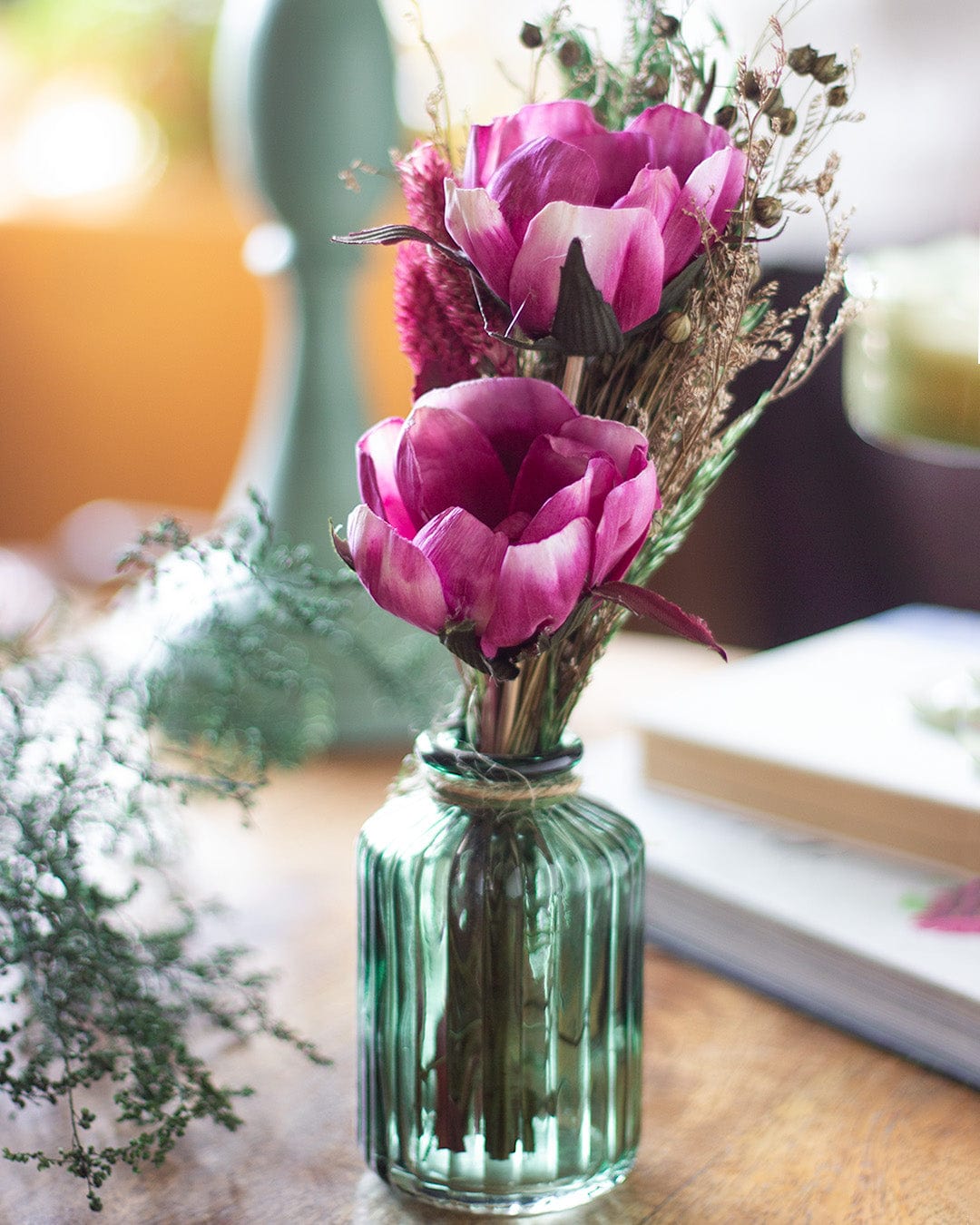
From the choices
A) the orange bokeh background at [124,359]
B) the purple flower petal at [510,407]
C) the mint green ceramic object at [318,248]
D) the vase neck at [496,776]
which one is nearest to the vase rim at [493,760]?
the vase neck at [496,776]

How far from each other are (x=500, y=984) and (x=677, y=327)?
0.22m

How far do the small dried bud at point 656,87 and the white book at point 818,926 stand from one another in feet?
1.15

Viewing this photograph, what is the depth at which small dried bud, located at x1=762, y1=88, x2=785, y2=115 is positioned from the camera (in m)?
0.38

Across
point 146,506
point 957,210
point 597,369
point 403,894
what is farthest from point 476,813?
point 146,506

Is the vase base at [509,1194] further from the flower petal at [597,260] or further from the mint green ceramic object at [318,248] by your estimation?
the mint green ceramic object at [318,248]

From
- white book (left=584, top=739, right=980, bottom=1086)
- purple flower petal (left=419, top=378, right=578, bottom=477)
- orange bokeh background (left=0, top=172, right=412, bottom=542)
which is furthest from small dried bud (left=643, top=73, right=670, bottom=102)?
orange bokeh background (left=0, top=172, right=412, bottom=542)

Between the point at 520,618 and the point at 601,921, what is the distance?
0.43 feet

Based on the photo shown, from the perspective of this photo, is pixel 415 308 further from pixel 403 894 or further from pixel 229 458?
pixel 229 458

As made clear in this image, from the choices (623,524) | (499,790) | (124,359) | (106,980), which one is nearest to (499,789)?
(499,790)

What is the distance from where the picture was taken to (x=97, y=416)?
2566 mm

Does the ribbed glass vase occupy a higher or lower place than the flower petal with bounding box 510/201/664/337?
lower

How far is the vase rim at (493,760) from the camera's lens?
42 cm

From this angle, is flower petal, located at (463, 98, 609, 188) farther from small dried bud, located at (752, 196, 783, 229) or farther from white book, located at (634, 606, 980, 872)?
white book, located at (634, 606, 980, 872)

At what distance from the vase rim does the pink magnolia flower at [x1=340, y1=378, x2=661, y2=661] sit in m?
0.06
